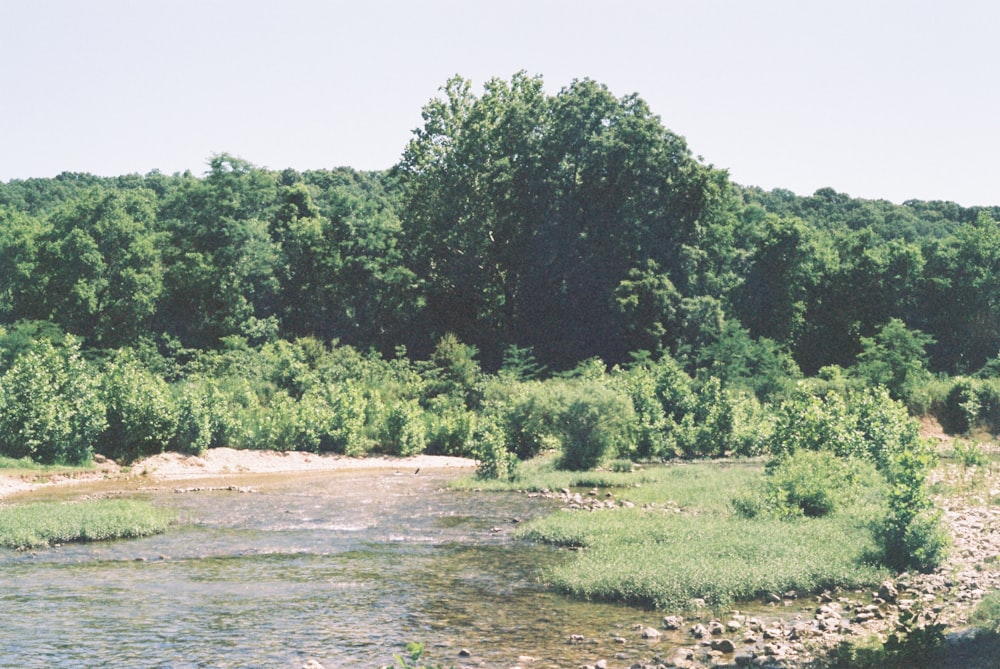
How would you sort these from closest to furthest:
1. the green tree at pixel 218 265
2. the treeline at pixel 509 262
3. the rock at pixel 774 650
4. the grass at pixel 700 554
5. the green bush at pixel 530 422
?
1. the rock at pixel 774 650
2. the grass at pixel 700 554
3. the green bush at pixel 530 422
4. the treeline at pixel 509 262
5. the green tree at pixel 218 265

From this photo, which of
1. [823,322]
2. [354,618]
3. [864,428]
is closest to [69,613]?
[354,618]

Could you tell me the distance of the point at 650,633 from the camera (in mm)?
14070

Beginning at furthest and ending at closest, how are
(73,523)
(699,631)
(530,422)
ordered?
(530,422)
(73,523)
(699,631)

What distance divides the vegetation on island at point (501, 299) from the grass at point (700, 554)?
46.1ft

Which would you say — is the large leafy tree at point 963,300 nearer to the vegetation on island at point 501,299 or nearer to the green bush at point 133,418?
the vegetation on island at point 501,299

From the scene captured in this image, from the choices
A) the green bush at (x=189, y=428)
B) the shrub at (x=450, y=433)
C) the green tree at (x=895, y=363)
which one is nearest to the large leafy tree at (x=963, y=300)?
the green tree at (x=895, y=363)

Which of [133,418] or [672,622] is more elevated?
[133,418]

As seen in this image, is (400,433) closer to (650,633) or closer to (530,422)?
(530,422)

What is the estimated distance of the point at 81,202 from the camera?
57906 millimetres

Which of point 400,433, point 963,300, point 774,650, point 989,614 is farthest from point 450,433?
point 963,300

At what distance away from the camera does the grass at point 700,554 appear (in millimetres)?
16156

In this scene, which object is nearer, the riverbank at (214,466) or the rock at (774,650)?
the rock at (774,650)

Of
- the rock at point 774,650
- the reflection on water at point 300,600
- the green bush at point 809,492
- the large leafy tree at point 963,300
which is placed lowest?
the reflection on water at point 300,600

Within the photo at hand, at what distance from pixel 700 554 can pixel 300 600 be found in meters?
7.73
